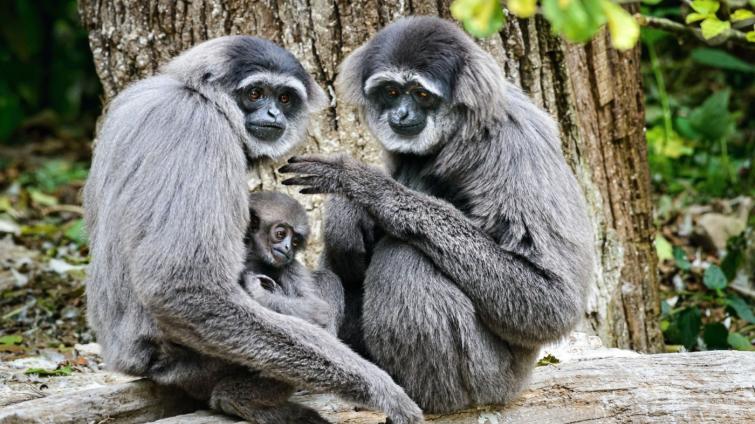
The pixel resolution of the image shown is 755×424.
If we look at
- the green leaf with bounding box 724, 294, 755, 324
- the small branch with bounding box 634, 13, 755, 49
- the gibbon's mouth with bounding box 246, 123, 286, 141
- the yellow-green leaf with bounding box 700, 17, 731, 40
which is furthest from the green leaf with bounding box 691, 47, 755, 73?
the gibbon's mouth with bounding box 246, 123, 286, 141

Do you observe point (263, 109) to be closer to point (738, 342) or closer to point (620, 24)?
point (620, 24)

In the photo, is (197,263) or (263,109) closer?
(197,263)

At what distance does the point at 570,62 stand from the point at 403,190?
3.27m

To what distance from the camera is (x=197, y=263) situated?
6.07 m

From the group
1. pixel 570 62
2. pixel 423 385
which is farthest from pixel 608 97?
pixel 423 385

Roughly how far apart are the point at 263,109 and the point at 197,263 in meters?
1.36

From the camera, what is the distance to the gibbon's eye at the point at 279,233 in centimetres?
701

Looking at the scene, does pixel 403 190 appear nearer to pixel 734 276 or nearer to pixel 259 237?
pixel 259 237

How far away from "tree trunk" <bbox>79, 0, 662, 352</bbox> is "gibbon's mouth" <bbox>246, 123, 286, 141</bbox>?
209 centimetres

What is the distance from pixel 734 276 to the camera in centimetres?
1120

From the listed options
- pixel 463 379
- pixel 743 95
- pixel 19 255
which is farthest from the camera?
pixel 743 95

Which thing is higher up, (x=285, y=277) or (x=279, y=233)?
(x=279, y=233)

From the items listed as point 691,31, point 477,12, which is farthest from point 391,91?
point 691,31

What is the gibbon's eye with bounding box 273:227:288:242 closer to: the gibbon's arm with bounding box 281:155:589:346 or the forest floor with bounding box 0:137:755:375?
the gibbon's arm with bounding box 281:155:589:346
